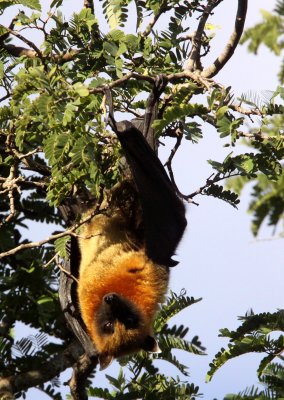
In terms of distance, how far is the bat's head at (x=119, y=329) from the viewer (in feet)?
20.9

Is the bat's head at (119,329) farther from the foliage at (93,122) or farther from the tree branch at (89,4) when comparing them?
the tree branch at (89,4)

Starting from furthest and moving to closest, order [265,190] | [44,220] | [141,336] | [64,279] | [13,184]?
[265,190], [44,220], [64,279], [141,336], [13,184]

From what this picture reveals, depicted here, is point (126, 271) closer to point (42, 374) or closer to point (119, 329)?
point (119, 329)

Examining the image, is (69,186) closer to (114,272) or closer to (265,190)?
(114,272)

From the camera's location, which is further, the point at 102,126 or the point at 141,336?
the point at 141,336

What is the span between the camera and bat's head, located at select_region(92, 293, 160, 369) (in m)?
6.36

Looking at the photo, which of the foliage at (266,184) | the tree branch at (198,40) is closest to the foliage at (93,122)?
the tree branch at (198,40)

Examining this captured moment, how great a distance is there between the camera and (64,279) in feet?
22.2

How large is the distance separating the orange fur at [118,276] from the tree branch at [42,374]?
423 mm

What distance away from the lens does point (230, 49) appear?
6.14m

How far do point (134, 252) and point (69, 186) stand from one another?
5.56 ft

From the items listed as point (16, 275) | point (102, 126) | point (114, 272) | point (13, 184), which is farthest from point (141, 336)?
point (102, 126)

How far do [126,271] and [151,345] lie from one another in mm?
691

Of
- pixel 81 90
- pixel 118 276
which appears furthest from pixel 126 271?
pixel 81 90
